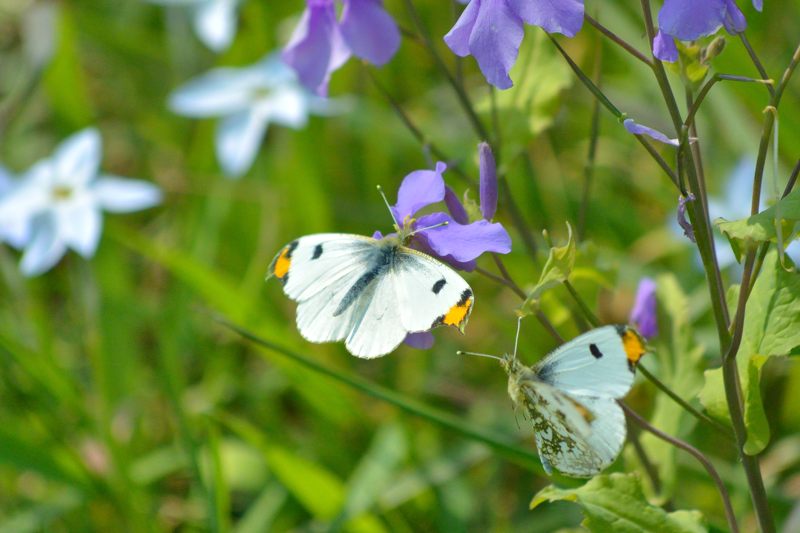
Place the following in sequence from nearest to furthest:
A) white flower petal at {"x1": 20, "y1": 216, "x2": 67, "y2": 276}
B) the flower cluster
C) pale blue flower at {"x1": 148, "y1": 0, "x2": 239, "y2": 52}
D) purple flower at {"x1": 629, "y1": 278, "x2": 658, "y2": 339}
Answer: the flower cluster < purple flower at {"x1": 629, "y1": 278, "x2": 658, "y2": 339} < white flower petal at {"x1": 20, "y1": 216, "x2": 67, "y2": 276} < pale blue flower at {"x1": 148, "y1": 0, "x2": 239, "y2": 52}

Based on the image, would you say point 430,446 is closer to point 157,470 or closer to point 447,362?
point 447,362

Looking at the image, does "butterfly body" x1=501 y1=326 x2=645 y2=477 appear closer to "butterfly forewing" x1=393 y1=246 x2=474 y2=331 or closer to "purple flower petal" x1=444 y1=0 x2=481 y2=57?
"butterfly forewing" x1=393 y1=246 x2=474 y2=331

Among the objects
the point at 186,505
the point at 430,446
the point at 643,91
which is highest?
the point at 643,91

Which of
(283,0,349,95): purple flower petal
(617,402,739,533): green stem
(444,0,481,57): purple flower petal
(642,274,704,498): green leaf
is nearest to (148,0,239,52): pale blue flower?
(283,0,349,95): purple flower petal

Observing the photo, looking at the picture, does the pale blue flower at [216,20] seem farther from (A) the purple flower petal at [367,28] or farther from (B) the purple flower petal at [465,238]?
(B) the purple flower petal at [465,238]

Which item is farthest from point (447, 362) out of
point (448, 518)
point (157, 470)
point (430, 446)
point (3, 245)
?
point (3, 245)

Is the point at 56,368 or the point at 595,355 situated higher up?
the point at 595,355
